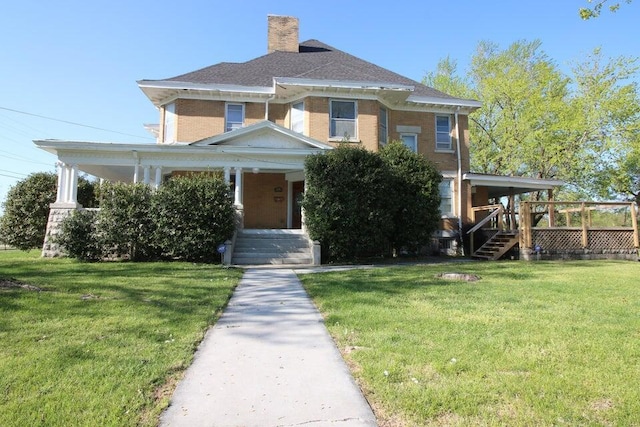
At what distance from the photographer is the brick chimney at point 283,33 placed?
71.9ft

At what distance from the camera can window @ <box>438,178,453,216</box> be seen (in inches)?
770

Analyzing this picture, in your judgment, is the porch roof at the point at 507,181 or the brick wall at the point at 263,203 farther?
the porch roof at the point at 507,181

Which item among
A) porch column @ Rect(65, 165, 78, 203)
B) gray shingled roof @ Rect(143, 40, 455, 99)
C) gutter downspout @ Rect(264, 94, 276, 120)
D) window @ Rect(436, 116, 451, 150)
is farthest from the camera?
window @ Rect(436, 116, 451, 150)

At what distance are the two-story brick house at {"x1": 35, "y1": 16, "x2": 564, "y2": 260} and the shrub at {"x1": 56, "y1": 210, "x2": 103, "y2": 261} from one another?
1.98 meters

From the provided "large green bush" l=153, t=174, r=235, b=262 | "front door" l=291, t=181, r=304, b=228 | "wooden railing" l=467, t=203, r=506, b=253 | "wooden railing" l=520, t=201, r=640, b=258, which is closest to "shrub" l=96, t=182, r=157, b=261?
"large green bush" l=153, t=174, r=235, b=262

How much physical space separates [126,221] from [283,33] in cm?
1409

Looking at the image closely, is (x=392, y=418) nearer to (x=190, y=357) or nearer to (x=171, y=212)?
(x=190, y=357)

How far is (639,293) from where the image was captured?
718cm

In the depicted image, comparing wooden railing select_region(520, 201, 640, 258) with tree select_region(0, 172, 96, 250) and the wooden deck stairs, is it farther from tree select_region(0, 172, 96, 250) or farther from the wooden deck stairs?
tree select_region(0, 172, 96, 250)

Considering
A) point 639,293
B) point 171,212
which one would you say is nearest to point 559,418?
point 639,293

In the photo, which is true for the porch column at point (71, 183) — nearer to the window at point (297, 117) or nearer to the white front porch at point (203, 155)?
the white front porch at point (203, 155)

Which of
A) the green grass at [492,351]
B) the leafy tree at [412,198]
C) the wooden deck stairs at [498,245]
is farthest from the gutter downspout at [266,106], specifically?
the green grass at [492,351]

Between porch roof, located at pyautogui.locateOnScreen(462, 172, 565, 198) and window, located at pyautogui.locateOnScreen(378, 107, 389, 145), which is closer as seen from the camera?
window, located at pyautogui.locateOnScreen(378, 107, 389, 145)

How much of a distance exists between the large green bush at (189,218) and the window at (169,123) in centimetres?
585
